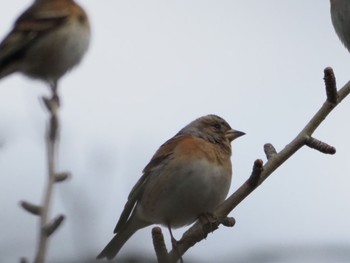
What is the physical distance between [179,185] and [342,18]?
2.74 metres

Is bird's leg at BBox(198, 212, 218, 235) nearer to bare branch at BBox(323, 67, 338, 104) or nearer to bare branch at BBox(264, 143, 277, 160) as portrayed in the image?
bare branch at BBox(264, 143, 277, 160)

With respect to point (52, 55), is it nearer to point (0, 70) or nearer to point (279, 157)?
point (0, 70)

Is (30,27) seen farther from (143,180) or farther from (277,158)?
(277,158)

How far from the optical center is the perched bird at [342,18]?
26.1 ft

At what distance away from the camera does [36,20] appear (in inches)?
249

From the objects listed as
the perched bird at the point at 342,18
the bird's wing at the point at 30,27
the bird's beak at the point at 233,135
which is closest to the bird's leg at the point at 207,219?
the bird's beak at the point at 233,135

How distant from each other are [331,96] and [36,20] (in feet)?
9.53

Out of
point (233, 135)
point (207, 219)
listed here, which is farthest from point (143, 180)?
point (207, 219)

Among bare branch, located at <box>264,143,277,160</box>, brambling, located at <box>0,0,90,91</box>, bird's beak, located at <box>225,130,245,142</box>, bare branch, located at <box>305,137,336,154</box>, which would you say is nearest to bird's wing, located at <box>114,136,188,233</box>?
bird's beak, located at <box>225,130,245,142</box>

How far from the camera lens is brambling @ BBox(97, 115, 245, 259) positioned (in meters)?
6.53

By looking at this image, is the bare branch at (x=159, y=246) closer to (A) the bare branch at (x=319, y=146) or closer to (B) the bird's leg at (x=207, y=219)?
(A) the bare branch at (x=319, y=146)

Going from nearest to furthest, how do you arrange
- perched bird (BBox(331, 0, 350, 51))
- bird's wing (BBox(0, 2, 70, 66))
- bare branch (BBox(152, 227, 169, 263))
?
1. bare branch (BBox(152, 227, 169, 263))
2. bird's wing (BBox(0, 2, 70, 66))
3. perched bird (BBox(331, 0, 350, 51))

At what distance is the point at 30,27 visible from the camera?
617cm

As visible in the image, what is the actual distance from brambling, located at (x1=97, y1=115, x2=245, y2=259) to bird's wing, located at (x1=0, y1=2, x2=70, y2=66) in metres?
1.57
